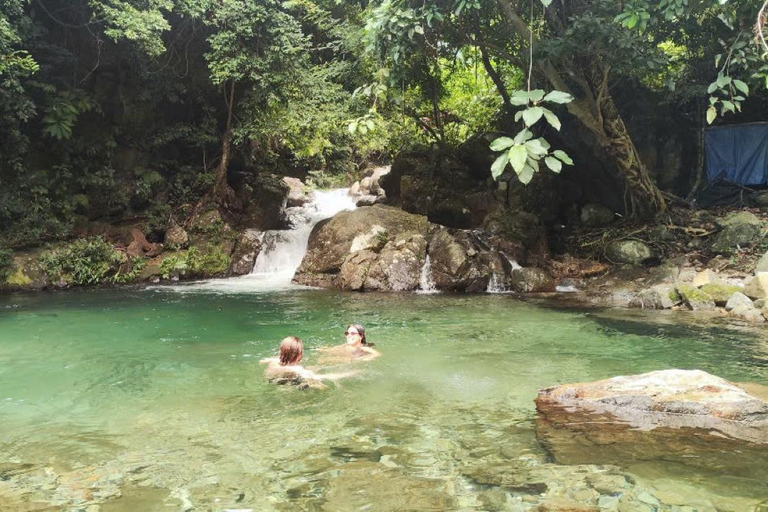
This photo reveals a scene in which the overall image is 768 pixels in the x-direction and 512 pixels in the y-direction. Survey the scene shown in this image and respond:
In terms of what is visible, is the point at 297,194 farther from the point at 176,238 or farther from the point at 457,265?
the point at 457,265

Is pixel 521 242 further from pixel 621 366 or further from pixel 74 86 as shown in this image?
pixel 74 86

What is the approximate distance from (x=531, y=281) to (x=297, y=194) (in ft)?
34.4

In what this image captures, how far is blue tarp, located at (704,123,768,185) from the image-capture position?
14.6 meters

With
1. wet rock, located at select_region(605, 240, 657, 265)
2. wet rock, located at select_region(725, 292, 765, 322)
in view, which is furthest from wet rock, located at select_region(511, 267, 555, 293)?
wet rock, located at select_region(725, 292, 765, 322)

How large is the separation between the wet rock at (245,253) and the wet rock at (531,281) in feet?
23.1

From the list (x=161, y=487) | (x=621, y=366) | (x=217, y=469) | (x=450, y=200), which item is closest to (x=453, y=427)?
(x=217, y=469)

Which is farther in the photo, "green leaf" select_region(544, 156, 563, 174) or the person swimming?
the person swimming

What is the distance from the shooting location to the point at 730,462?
11.9 feet

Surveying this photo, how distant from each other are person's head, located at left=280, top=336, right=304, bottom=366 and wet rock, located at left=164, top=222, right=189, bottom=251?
33.0ft

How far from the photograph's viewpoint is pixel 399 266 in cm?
1297

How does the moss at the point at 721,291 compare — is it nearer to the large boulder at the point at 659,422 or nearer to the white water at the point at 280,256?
the large boulder at the point at 659,422

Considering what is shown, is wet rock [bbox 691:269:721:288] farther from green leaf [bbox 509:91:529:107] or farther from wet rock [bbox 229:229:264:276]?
wet rock [bbox 229:229:264:276]

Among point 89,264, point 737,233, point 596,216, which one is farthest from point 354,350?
point 596,216

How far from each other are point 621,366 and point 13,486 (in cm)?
590
